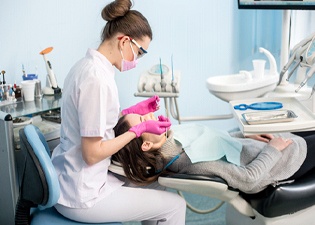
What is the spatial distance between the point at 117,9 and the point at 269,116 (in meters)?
0.64

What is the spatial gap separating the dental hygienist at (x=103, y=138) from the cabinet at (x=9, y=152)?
0.36m

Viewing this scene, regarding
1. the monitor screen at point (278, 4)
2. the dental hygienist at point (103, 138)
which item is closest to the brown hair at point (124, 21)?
the dental hygienist at point (103, 138)

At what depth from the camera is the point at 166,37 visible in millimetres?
2850

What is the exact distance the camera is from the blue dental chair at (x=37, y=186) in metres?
1.36

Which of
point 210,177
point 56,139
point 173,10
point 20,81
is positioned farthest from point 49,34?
point 210,177

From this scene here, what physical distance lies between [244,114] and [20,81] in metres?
1.21

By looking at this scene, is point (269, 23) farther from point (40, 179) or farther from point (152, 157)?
point (40, 179)

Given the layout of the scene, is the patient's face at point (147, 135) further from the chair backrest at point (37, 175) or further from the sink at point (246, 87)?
the sink at point (246, 87)

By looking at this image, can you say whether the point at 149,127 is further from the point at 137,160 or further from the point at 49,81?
the point at 49,81

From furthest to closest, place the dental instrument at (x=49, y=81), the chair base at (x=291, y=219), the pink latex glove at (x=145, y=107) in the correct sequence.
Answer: the dental instrument at (x=49, y=81)
the pink latex glove at (x=145, y=107)
the chair base at (x=291, y=219)

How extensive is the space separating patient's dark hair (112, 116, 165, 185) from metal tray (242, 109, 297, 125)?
334 mm

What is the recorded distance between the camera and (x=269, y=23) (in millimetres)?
3139

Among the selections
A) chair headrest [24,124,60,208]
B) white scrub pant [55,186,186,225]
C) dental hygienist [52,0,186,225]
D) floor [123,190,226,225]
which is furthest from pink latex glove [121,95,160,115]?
floor [123,190,226,225]

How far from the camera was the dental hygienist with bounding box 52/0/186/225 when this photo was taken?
1.39 metres
